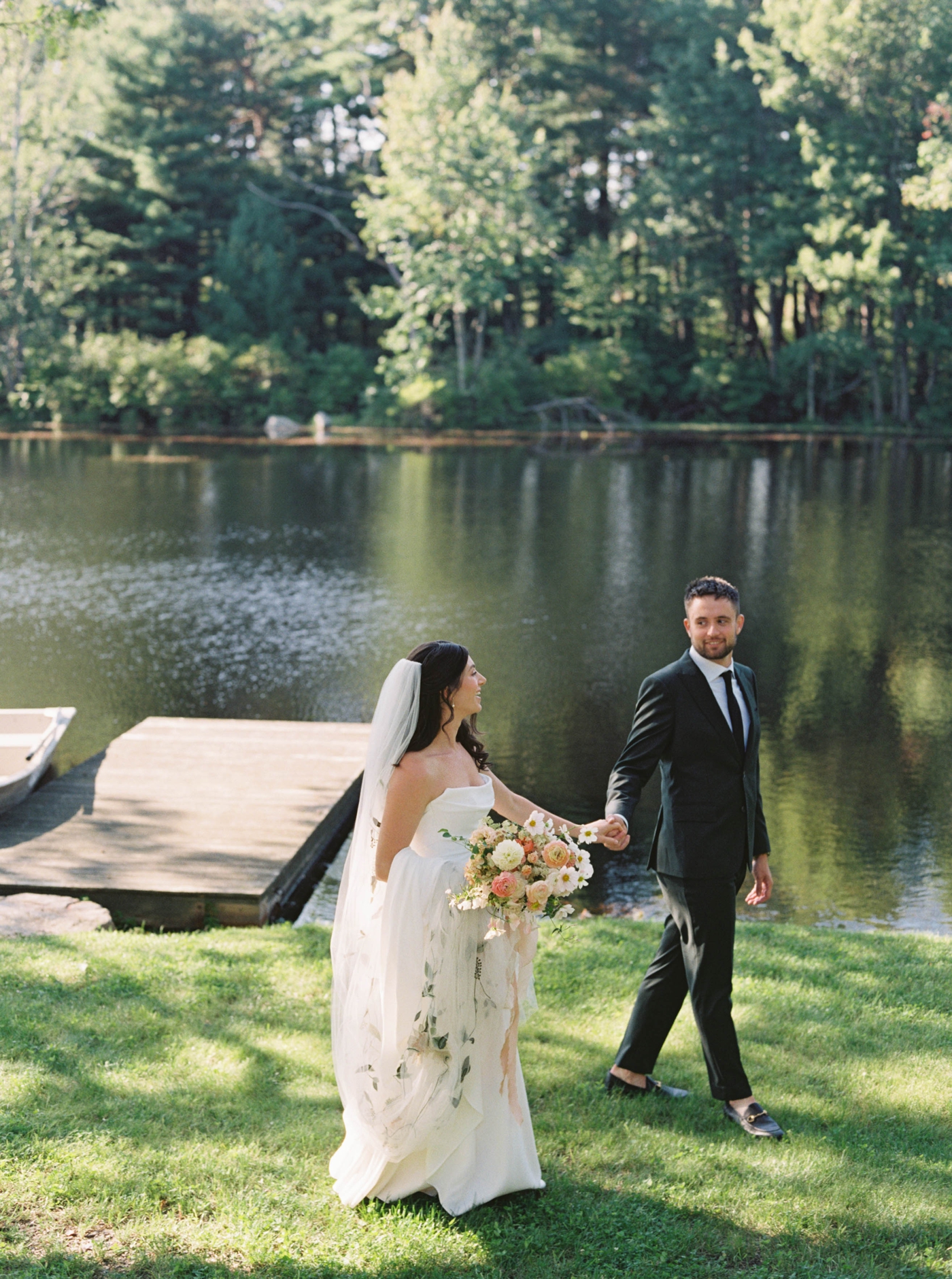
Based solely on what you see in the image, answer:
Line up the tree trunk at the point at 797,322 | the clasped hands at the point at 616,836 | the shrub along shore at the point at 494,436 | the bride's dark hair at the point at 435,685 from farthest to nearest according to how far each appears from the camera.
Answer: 1. the tree trunk at the point at 797,322
2. the shrub along shore at the point at 494,436
3. the clasped hands at the point at 616,836
4. the bride's dark hair at the point at 435,685

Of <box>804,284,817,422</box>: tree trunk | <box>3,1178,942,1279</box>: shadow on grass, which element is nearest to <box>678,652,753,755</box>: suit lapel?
<box>3,1178,942,1279</box>: shadow on grass

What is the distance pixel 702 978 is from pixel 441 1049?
1056 millimetres

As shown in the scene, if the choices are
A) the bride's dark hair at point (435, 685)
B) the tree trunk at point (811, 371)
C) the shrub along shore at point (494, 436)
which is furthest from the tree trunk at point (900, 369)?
the bride's dark hair at point (435, 685)

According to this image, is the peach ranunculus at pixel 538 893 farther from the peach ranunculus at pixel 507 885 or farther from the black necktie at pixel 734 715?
the black necktie at pixel 734 715

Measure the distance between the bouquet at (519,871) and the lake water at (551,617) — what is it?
4941mm

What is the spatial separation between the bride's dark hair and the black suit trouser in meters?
1.09

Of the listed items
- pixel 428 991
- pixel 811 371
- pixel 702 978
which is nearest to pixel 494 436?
pixel 811 371

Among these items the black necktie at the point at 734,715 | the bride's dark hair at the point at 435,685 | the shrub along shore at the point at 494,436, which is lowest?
the black necktie at the point at 734,715

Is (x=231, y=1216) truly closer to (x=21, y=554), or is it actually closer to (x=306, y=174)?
(x=21, y=554)

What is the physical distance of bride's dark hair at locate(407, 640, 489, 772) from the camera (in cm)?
376

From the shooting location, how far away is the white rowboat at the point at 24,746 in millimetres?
8531

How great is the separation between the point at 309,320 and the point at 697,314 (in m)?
15.8

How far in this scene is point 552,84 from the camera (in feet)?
156

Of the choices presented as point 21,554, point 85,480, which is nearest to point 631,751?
point 21,554
